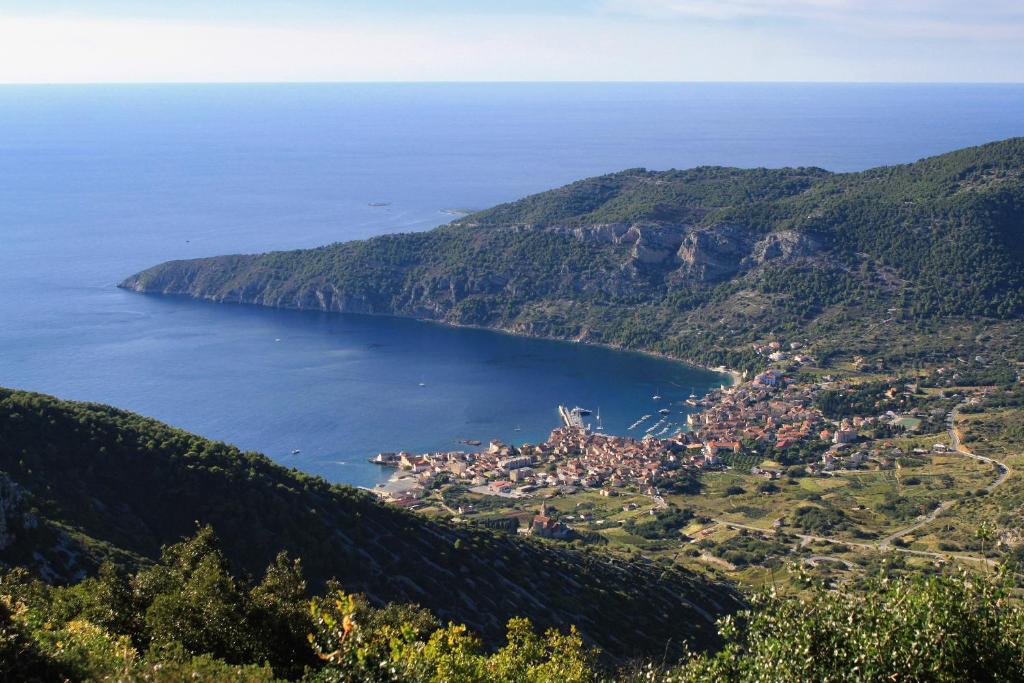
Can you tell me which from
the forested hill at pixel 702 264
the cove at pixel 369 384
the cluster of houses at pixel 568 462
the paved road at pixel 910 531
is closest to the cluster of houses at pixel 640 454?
the cluster of houses at pixel 568 462

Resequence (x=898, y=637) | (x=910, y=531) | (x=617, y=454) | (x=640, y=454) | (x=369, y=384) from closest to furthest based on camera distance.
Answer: (x=898, y=637) < (x=910, y=531) < (x=640, y=454) < (x=617, y=454) < (x=369, y=384)

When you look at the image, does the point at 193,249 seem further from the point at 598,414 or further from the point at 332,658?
the point at 332,658

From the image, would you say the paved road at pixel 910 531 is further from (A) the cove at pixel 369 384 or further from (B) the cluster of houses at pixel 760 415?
(A) the cove at pixel 369 384

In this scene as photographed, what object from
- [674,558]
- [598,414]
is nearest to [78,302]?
[598,414]

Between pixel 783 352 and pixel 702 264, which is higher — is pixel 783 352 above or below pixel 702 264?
below

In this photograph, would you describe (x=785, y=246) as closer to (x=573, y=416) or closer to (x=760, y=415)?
(x=760, y=415)

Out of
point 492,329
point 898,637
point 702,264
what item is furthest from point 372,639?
point 702,264

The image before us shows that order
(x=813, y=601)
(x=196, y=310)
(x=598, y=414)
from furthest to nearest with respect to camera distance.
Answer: (x=196, y=310), (x=598, y=414), (x=813, y=601)
